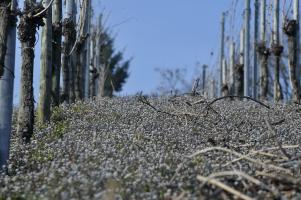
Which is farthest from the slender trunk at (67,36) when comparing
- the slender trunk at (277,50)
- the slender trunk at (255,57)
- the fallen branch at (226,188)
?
the fallen branch at (226,188)

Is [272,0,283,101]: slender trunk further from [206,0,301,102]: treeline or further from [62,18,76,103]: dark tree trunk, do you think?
[62,18,76,103]: dark tree trunk

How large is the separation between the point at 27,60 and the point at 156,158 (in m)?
4.36

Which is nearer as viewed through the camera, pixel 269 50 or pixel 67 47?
pixel 67 47

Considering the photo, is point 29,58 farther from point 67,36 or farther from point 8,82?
point 67,36

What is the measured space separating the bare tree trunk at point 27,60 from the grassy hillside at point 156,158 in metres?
0.36

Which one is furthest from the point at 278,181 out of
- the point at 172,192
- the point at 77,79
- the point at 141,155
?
the point at 77,79

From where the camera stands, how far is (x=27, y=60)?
9.98 metres

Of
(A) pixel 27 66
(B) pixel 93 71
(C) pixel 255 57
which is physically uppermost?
(C) pixel 255 57

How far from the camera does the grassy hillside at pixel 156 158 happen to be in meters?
4.97

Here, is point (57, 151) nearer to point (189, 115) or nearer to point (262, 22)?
point (189, 115)

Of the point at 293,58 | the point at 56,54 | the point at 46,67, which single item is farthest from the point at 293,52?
the point at 46,67

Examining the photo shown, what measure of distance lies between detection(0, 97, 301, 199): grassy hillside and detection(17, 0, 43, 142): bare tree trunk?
1.19 feet

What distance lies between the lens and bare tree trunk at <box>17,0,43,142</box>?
9773 millimetres

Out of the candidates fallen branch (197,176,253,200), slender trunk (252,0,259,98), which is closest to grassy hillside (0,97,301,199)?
fallen branch (197,176,253,200)
